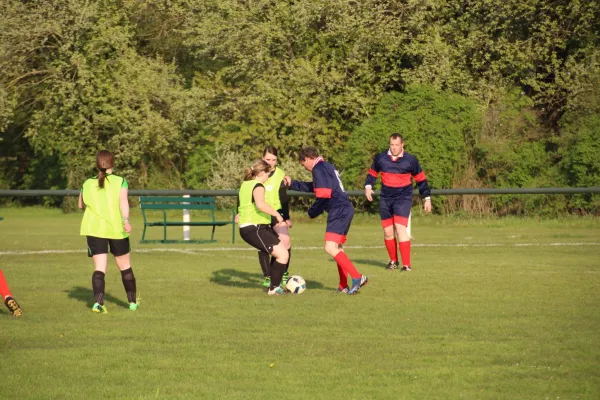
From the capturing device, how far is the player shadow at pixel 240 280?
49.5ft

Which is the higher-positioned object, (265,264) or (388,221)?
(388,221)

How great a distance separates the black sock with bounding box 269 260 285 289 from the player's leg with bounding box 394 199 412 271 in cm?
344

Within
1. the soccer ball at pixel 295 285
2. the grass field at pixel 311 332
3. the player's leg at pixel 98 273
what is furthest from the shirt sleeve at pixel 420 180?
the player's leg at pixel 98 273

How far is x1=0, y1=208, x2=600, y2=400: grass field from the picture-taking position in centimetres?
797

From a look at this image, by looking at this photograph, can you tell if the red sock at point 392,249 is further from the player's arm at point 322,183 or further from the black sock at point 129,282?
the black sock at point 129,282

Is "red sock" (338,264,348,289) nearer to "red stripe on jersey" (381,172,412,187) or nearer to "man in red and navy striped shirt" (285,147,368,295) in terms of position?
"man in red and navy striped shirt" (285,147,368,295)

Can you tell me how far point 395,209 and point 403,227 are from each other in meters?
0.40

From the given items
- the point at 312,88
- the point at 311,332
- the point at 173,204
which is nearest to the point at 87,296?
the point at 311,332

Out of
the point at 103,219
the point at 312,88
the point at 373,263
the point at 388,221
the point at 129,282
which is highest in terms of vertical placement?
the point at 312,88

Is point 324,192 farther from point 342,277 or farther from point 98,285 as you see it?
point 98,285

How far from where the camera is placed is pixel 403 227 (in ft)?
55.6

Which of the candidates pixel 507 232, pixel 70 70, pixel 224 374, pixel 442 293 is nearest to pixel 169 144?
pixel 70 70

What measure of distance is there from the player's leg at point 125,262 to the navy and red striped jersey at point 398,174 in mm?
5614

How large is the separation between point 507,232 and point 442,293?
49.8 ft
